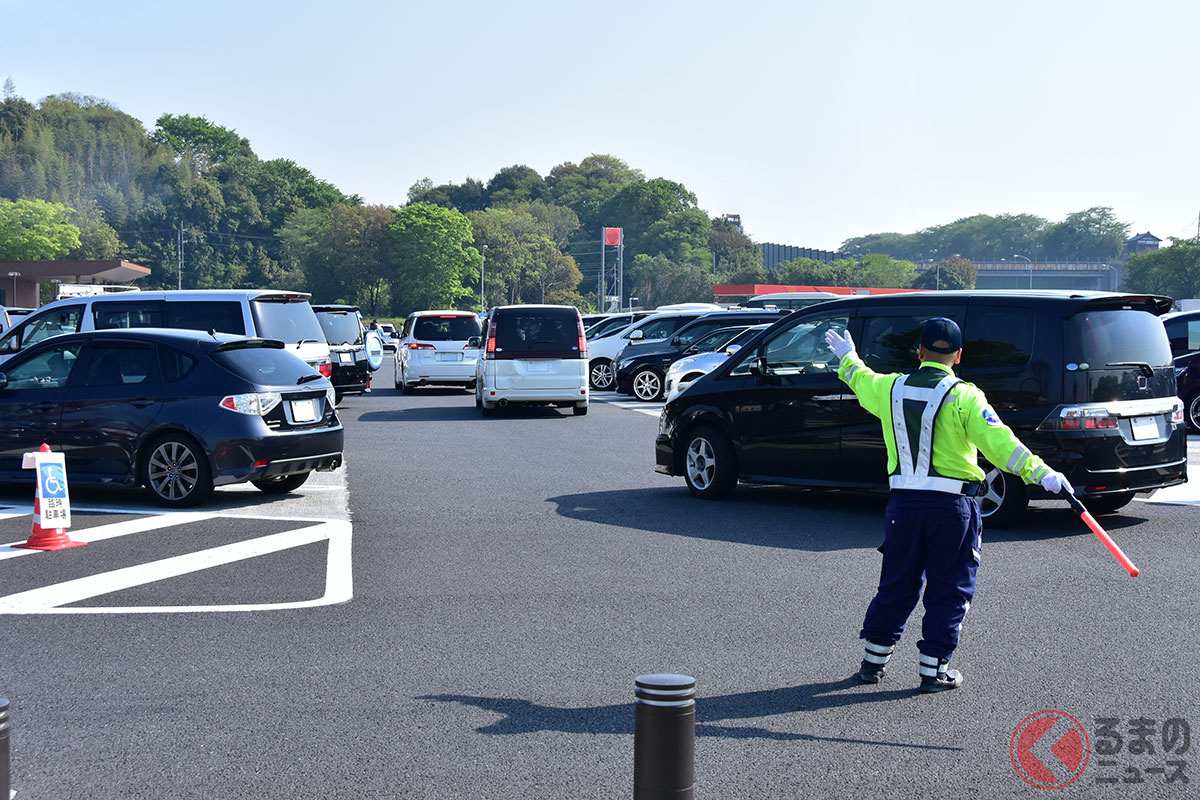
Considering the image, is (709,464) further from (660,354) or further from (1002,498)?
(660,354)

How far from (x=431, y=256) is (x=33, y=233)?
35349mm

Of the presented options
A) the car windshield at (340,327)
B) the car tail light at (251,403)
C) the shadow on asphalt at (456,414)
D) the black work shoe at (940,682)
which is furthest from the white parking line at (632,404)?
the black work shoe at (940,682)

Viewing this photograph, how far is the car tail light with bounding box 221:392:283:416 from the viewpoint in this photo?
1100 cm

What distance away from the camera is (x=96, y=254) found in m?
129

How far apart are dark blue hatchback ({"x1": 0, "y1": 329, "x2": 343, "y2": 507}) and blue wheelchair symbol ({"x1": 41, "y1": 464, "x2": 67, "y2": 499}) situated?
1772mm

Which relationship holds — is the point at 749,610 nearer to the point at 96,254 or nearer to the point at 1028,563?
the point at 1028,563

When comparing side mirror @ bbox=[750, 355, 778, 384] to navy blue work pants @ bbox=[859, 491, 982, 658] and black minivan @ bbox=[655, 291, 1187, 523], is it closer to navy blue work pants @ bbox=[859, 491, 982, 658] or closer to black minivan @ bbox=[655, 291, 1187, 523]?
black minivan @ bbox=[655, 291, 1187, 523]

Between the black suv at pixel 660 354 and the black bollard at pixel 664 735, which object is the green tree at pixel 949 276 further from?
the black bollard at pixel 664 735

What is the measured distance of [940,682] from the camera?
555 cm

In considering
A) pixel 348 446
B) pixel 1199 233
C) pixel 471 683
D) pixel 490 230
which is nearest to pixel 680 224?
pixel 490 230

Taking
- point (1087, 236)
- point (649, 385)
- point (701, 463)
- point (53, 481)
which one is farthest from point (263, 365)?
point (1087, 236)


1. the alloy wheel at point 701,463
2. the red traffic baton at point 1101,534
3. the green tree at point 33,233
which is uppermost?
the green tree at point 33,233
